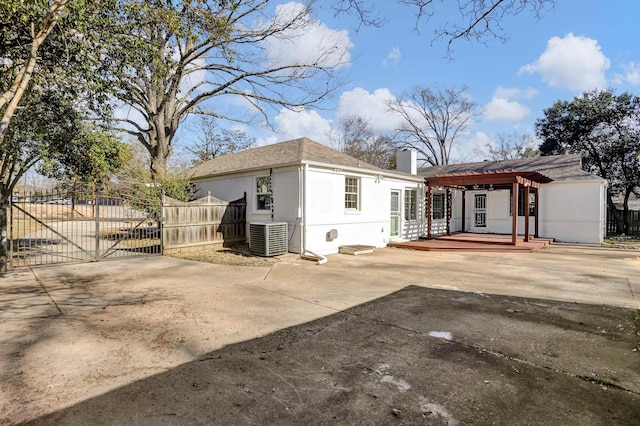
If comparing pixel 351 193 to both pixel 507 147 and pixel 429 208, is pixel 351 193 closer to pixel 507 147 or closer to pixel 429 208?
pixel 429 208

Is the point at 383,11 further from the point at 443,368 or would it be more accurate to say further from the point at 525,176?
the point at 525,176

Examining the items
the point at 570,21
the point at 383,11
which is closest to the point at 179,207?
the point at 383,11

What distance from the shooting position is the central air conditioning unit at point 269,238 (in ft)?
32.9

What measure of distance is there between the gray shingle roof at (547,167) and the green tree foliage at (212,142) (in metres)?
19.4

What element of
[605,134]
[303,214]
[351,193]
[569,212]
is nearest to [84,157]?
[303,214]

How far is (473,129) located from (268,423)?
37460mm

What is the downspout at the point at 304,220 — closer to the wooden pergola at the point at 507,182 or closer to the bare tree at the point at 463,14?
the bare tree at the point at 463,14

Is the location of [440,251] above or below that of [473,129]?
below

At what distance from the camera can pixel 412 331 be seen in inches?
167

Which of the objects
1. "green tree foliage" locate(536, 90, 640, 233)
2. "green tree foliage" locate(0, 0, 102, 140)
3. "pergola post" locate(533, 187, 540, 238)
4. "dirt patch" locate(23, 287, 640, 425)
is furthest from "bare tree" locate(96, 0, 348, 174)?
"green tree foliage" locate(536, 90, 640, 233)

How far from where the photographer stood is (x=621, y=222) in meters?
18.6

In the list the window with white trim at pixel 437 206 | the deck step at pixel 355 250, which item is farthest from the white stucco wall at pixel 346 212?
the window with white trim at pixel 437 206

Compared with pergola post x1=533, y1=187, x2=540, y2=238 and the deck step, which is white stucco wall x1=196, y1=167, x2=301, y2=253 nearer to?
the deck step

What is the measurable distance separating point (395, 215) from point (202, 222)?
25.8 feet
